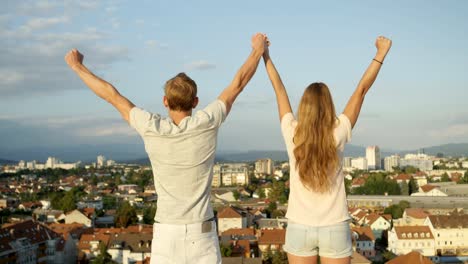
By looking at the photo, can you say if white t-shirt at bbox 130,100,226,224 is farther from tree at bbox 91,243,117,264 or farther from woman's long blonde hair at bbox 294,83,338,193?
tree at bbox 91,243,117,264

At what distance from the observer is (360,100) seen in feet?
7.57

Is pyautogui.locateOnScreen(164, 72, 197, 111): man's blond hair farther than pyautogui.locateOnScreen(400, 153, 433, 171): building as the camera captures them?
No

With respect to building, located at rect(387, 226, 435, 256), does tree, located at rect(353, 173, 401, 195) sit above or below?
above

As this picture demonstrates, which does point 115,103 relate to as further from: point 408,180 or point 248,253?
point 408,180

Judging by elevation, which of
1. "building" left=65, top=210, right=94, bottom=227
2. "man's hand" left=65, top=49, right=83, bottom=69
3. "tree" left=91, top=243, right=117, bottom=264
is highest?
"man's hand" left=65, top=49, right=83, bottom=69

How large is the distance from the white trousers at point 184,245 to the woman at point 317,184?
11.7 inches

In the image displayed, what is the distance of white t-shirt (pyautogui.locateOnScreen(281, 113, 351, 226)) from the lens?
7.13 ft

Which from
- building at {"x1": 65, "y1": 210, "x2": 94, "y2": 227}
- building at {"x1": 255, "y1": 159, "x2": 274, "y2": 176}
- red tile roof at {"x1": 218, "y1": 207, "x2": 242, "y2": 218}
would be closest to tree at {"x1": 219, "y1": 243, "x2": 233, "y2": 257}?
red tile roof at {"x1": 218, "y1": 207, "x2": 242, "y2": 218}

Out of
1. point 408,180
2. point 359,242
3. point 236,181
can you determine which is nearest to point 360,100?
point 359,242

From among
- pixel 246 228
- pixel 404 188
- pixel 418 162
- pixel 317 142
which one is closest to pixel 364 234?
pixel 246 228

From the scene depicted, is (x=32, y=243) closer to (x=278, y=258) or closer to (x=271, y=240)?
(x=271, y=240)

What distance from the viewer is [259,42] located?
2398mm

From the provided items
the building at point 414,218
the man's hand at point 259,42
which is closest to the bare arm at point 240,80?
the man's hand at point 259,42

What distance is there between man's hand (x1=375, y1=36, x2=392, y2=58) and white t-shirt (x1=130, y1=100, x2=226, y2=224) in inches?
27.1
